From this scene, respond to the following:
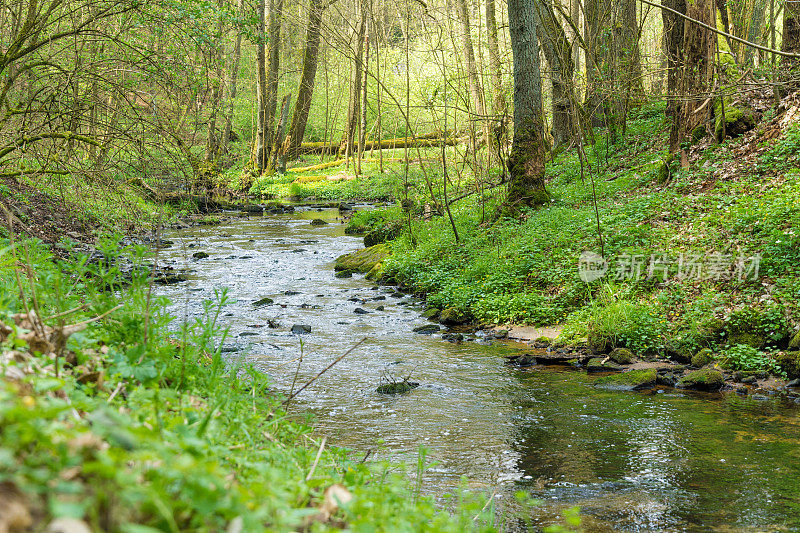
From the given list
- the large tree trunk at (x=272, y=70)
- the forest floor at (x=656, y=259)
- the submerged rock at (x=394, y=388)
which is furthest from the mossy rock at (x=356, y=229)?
the large tree trunk at (x=272, y=70)

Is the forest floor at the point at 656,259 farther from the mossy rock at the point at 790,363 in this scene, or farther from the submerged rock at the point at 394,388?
the submerged rock at the point at 394,388

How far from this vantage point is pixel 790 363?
6.31 metres

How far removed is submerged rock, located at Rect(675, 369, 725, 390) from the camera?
6.32 metres

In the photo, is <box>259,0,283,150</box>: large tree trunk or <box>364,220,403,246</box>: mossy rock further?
<box>259,0,283,150</box>: large tree trunk

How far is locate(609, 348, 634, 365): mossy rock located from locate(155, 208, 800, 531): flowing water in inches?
23.7

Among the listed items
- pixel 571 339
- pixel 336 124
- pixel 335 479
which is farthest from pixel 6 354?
pixel 336 124

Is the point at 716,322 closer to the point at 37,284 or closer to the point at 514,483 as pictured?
the point at 514,483

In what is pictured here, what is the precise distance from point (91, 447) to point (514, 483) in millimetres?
3320

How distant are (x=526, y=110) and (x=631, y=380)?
22.3 feet

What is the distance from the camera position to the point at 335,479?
115 inches

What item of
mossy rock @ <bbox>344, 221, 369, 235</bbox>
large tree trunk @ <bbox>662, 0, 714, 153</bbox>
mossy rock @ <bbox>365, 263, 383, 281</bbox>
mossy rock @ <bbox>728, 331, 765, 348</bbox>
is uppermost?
large tree trunk @ <bbox>662, 0, 714, 153</bbox>

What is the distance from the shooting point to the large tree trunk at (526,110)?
11648 millimetres

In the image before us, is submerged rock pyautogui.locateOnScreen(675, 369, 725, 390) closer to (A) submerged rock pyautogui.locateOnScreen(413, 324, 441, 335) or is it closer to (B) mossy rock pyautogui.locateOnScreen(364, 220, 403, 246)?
(A) submerged rock pyautogui.locateOnScreen(413, 324, 441, 335)

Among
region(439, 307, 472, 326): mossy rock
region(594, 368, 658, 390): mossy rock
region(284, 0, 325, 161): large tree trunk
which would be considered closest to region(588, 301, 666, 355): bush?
region(594, 368, 658, 390): mossy rock
